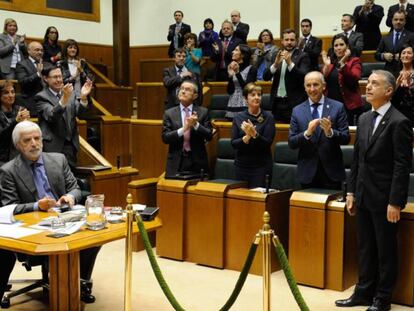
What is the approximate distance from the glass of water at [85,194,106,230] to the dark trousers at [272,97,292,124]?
10.6 ft

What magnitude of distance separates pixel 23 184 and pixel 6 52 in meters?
4.74

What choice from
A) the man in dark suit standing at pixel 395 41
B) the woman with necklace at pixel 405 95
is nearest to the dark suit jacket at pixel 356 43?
the man in dark suit standing at pixel 395 41

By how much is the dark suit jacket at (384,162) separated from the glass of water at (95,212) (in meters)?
1.49

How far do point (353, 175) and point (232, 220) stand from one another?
105 cm

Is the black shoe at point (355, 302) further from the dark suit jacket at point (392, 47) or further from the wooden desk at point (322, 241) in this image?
the dark suit jacket at point (392, 47)

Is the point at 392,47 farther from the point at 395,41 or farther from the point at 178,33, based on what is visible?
the point at 178,33

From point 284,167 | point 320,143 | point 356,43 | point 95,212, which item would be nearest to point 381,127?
point 320,143

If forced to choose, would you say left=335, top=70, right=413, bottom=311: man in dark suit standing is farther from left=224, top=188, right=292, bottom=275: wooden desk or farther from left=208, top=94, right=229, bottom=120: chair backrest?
left=208, top=94, right=229, bottom=120: chair backrest

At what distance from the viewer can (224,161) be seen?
18.0 ft

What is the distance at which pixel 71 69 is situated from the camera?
7441 mm

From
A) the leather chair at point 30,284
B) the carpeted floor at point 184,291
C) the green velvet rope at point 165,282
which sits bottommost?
the carpeted floor at point 184,291

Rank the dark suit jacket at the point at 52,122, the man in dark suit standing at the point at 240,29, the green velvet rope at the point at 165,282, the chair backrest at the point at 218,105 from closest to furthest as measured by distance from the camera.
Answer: the green velvet rope at the point at 165,282, the dark suit jacket at the point at 52,122, the chair backrest at the point at 218,105, the man in dark suit standing at the point at 240,29

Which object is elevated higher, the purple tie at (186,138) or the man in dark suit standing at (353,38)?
the man in dark suit standing at (353,38)

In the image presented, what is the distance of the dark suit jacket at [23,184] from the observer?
3.63 m
